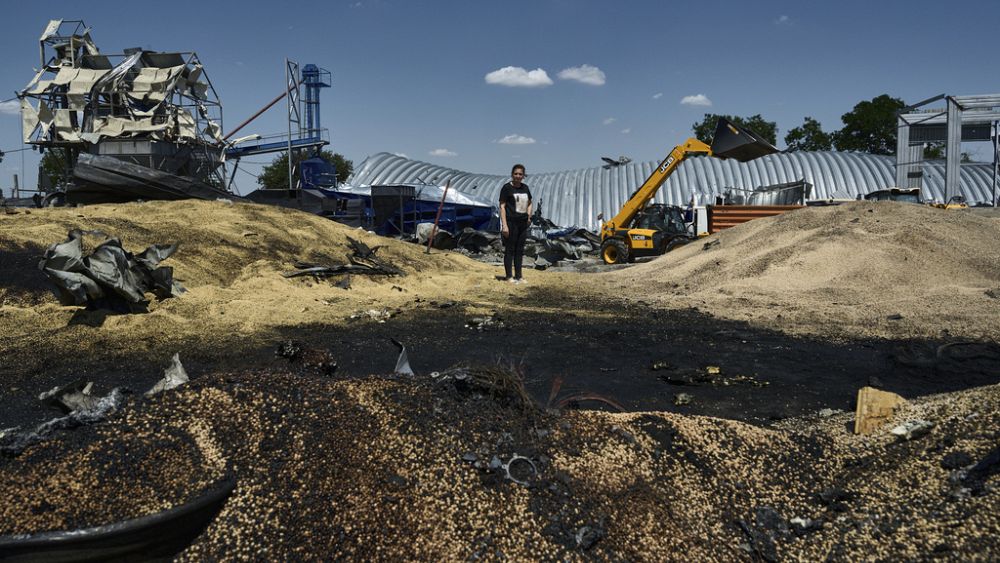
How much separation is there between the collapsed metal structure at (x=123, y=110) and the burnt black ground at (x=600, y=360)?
48.6 feet

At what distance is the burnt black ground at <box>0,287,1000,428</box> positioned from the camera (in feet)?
14.4

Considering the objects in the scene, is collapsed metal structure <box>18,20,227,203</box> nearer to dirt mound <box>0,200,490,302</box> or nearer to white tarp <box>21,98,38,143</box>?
white tarp <box>21,98,38,143</box>

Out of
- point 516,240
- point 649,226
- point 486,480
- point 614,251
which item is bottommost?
point 486,480

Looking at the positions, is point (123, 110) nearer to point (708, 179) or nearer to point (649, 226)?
point (649, 226)

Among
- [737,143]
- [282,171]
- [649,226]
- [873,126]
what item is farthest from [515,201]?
[873,126]

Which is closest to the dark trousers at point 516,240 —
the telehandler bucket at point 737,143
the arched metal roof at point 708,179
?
the telehandler bucket at point 737,143

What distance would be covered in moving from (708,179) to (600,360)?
28030mm

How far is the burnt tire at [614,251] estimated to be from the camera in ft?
52.1

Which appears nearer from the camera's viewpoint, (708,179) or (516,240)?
(516,240)

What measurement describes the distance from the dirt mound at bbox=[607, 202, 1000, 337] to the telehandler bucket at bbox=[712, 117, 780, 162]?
4.53 ft

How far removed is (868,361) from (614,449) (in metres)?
3.33

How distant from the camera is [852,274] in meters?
8.68

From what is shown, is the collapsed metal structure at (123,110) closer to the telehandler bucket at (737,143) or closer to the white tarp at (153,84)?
the white tarp at (153,84)

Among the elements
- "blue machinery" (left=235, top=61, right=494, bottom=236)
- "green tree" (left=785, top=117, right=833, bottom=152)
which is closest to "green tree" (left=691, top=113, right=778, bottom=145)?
"green tree" (left=785, top=117, right=833, bottom=152)
